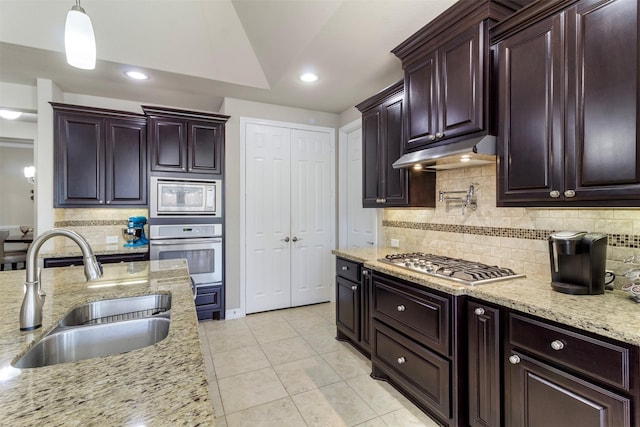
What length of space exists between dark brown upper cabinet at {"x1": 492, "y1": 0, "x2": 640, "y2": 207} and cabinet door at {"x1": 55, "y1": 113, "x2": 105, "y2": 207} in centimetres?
389

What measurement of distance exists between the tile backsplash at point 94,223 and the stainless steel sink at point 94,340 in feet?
9.23

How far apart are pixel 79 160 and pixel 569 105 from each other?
428 cm

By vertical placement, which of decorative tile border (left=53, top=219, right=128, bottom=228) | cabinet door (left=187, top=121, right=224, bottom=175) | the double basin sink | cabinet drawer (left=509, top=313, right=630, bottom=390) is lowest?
cabinet drawer (left=509, top=313, right=630, bottom=390)

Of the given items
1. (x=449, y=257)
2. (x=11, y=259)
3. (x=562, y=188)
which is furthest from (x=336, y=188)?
(x=11, y=259)

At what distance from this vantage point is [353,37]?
2426mm

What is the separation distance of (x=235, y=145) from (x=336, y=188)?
1512 mm

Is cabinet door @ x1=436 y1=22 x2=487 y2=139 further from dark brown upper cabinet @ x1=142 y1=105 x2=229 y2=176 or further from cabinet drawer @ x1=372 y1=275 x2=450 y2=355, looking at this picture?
dark brown upper cabinet @ x1=142 y1=105 x2=229 y2=176

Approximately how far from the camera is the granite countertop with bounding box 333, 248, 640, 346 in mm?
1176

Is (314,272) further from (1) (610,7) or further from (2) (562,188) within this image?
(1) (610,7)

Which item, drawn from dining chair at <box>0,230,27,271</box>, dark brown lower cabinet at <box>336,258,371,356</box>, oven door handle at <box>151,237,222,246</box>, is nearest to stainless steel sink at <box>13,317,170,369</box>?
dark brown lower cabinet at <box>336,258,371,356</box>

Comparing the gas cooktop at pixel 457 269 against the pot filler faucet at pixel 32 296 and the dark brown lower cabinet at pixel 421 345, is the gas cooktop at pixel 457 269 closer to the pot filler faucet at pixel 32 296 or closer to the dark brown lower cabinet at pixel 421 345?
the dark brown lower cabinet at pixel 421 345

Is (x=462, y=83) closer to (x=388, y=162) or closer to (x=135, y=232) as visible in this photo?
(x=388, y=162)

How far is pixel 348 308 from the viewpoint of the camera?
9.71 ft

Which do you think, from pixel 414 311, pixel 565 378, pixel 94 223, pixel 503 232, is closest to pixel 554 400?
pixel 565 378
